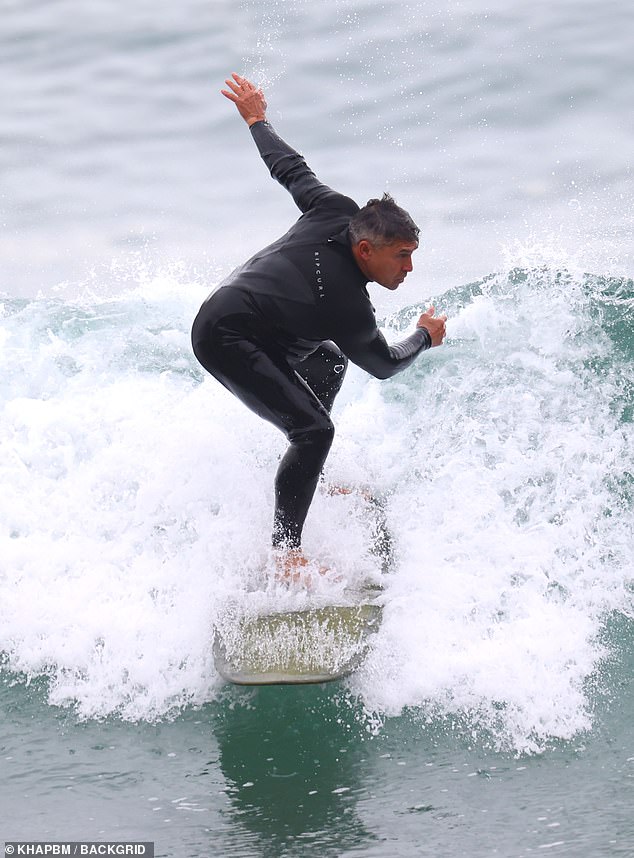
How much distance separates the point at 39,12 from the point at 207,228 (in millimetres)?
9870

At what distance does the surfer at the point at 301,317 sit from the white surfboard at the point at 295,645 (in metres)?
0.28

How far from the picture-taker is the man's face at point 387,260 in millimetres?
4512

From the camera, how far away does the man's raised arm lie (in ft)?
16.1

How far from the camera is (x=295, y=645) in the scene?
4.72m

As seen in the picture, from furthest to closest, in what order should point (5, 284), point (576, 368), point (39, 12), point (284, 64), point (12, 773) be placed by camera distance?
point (39, 12)
point (284, 64)
point (5, 284)
point (576, 368)
point (12, 773)

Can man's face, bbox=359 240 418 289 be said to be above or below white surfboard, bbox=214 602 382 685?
above

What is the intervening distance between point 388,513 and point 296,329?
5.33ft

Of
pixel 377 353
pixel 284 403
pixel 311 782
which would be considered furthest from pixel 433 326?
pixel 311 782

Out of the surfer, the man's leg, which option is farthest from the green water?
the man's leg

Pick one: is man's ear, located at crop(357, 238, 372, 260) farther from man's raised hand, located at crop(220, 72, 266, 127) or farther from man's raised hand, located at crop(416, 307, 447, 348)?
man's raised hand, located at crop(220, 72, 266, 127)

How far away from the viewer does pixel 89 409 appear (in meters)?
7.79

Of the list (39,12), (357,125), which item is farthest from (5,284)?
(39,12)

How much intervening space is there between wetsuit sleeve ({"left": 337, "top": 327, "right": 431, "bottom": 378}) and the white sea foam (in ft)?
3.57

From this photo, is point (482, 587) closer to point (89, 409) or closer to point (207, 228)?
point (89, 409)
